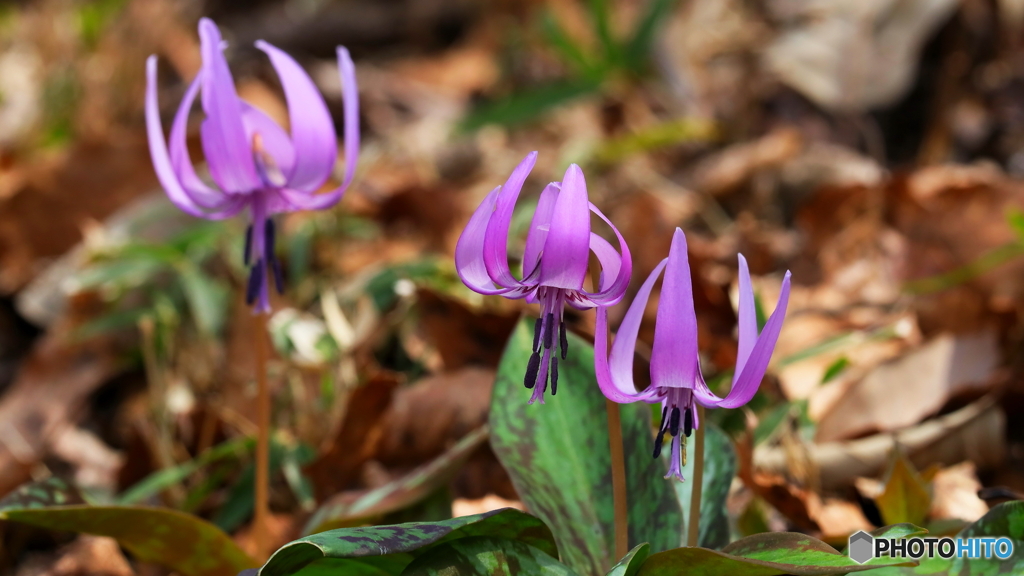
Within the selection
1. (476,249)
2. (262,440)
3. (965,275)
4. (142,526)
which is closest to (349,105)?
(476,249)

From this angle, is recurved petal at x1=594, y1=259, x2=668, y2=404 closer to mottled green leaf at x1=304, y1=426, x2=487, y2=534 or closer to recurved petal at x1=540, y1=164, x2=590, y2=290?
recurved petal at x1=540, y1=164, x2=590, y2=290

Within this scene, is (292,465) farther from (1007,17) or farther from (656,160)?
(1007,17)

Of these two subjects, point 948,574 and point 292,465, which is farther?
point 292,465

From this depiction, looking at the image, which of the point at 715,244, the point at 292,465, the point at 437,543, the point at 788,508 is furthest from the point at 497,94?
the point at 437,543

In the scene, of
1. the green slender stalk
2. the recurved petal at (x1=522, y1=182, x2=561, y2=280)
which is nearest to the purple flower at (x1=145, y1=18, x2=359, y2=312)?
the recurved petal at (x1=522, y1=182, x2=561, y2=280)

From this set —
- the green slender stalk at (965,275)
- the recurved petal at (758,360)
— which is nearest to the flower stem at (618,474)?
the recurved petal at (758,360)

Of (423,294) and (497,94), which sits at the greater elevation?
(497,94)

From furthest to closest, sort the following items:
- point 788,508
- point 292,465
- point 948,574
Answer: point 292,465 → point 788,508 → point 948,574
